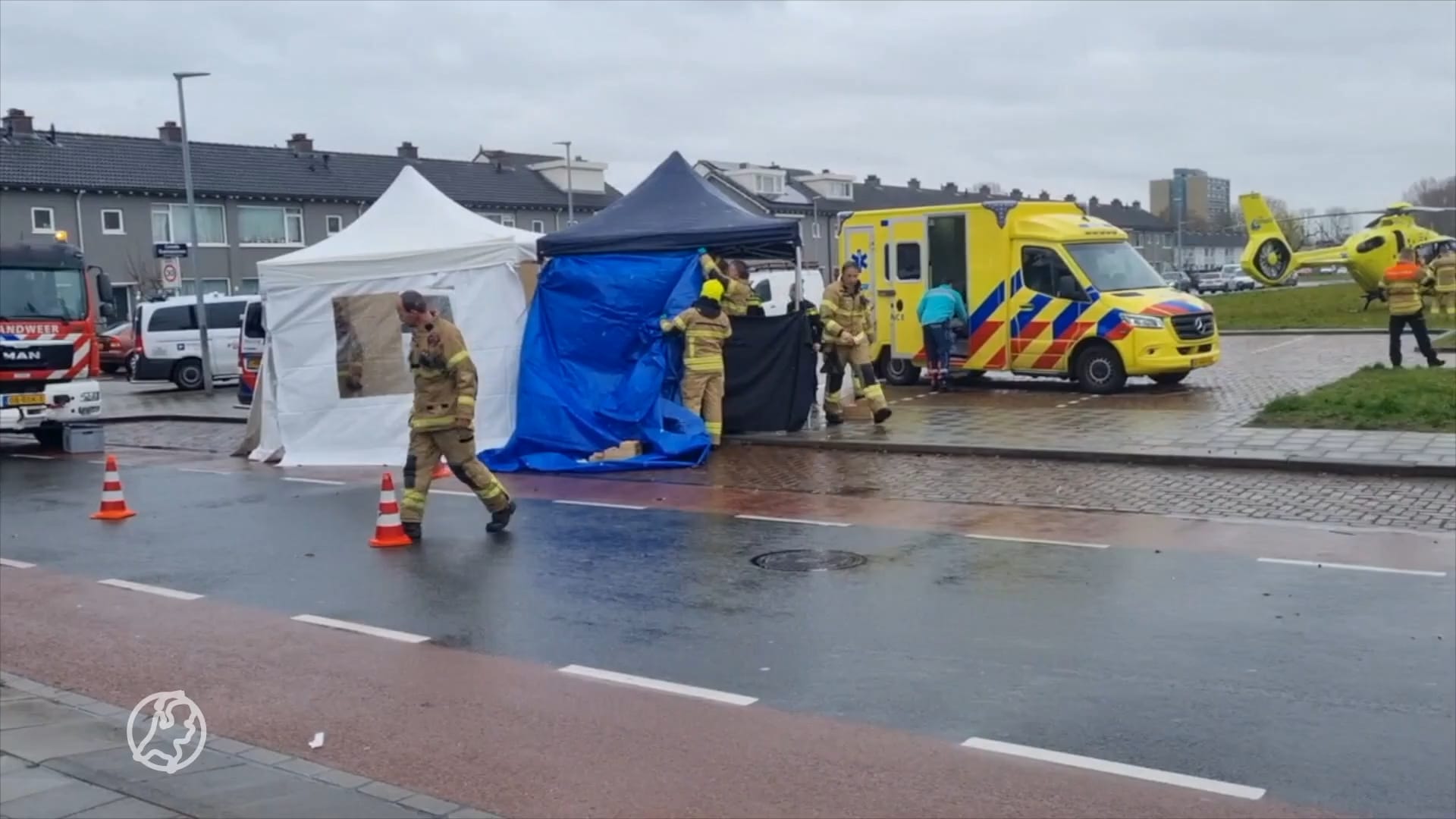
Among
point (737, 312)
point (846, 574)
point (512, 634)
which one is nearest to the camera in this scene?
point (512, 634)

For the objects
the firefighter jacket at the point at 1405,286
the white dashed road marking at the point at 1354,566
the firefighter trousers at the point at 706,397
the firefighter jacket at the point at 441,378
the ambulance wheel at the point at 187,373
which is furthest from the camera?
the ambulance wheel at the point at 187,373

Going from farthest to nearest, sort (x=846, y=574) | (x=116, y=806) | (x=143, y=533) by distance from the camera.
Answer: (x=143, y=533)
(x=846, y=574)
(x=116, y=806)

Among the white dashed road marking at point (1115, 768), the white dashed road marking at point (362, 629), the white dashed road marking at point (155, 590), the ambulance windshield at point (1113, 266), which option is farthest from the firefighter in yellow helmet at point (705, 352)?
the white dashed road marking at point (1115, 768)

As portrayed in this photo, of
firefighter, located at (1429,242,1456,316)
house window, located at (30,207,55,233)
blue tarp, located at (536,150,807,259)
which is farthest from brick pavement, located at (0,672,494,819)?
house window, located at (30,207,55,233)

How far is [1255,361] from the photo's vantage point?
2333 centimetres

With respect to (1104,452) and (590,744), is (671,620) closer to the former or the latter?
(590,744)

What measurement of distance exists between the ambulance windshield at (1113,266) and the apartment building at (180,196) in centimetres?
3246

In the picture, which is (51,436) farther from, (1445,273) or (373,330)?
(1445,273)

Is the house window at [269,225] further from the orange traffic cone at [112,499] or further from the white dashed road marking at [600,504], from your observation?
the white dashed road marking at [600,504]

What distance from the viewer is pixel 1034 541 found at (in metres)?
10.1

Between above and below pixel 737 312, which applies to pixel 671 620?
below

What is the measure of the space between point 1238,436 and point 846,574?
678 cm

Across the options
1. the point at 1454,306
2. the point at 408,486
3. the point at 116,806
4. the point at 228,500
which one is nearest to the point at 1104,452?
the point at 408,486

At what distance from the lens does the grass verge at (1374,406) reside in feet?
46.9
